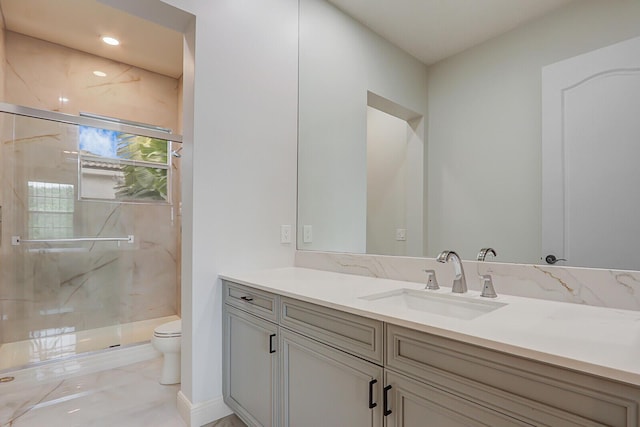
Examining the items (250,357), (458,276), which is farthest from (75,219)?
(458,276)

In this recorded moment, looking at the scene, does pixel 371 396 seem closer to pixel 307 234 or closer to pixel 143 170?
pixel 307 234

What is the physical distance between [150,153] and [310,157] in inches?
79.1

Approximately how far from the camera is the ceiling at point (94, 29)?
8.05 ft

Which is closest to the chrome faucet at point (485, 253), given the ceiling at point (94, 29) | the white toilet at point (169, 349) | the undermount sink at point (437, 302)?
the undermount sink at point (437, 302)

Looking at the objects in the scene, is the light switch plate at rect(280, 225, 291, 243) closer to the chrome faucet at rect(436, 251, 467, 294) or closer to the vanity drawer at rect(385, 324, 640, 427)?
the chrome faucet at rect(436, 251, 467, 294)

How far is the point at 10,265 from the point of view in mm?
2701

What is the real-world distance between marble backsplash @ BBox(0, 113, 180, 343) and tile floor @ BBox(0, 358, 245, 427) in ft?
2.92

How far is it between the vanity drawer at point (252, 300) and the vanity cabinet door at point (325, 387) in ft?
0.42

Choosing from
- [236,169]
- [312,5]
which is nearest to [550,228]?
[236,169]

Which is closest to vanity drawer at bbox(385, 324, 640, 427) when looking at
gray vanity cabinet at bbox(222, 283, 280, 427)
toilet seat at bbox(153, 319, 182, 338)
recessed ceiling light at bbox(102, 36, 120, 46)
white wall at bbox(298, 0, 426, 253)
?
gray vanity cabinet at bbox(222, 283, 280, 427)

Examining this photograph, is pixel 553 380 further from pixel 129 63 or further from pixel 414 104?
pixel 129 63

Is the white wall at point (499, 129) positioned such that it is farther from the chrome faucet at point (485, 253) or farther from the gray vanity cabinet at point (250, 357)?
the gray vanity cabinet at point (250, 357)

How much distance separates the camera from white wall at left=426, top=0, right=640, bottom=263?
1.22 metres

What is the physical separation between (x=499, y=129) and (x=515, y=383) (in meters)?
1.08
